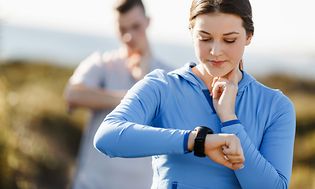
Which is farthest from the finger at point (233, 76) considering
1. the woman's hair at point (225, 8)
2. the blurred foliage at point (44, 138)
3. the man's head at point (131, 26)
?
the blurred foliage at point (44, 138)

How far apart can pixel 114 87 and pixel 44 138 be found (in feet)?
18.2

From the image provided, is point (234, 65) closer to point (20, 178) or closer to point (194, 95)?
point (194, 95)

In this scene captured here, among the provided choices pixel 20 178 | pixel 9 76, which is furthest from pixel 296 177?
pixel 9 76

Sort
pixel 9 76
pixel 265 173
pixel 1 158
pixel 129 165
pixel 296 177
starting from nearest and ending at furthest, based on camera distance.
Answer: pixel 265 173 → pixel 129 165 → pixel 1 158 → pixel 296 177 → pixel 9 76

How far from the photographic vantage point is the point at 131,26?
17.7 ft

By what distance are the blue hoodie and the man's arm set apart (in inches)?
76.7

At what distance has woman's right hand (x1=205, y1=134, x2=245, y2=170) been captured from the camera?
2854 mm

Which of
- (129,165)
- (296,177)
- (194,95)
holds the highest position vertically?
(194,95)

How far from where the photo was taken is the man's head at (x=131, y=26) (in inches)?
212

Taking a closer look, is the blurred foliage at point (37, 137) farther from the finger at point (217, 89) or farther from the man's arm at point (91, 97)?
the finger at point (217, 89)

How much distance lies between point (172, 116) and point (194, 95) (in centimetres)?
11

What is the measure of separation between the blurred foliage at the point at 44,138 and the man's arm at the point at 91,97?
3.52m

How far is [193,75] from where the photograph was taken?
3170 millimetres

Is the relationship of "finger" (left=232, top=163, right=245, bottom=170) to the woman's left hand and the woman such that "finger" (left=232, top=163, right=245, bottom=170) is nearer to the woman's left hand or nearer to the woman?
the woman
